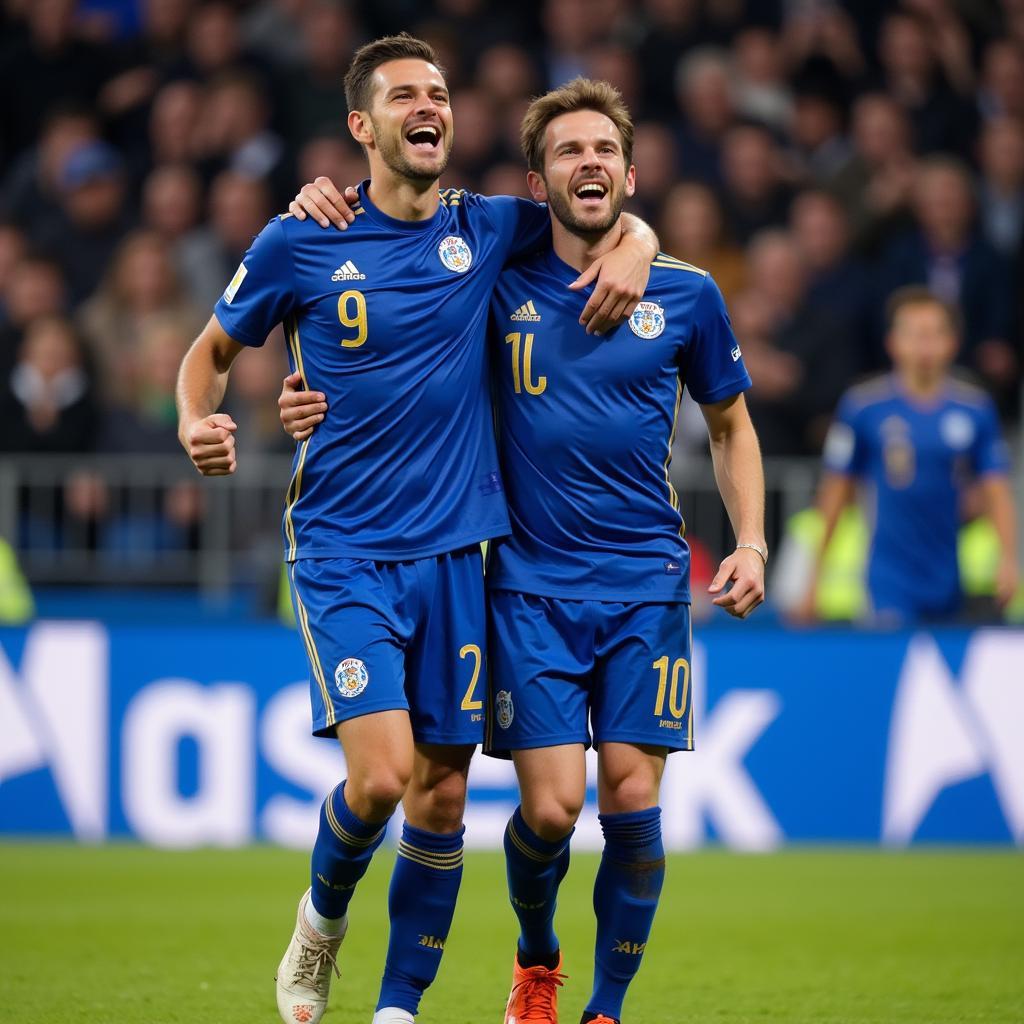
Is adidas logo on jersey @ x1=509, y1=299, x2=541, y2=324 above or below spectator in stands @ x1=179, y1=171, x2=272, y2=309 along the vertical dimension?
below

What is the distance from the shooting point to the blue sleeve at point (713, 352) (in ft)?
17.8

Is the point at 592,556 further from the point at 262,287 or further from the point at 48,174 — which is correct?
the point at 48,174

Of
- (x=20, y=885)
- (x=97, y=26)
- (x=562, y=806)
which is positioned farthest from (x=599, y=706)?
(x=97, y=26)

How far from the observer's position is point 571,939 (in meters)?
7.11

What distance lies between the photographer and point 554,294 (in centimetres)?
538

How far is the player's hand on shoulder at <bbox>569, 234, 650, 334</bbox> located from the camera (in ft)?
17.0

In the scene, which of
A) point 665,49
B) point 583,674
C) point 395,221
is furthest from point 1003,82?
point 583,674

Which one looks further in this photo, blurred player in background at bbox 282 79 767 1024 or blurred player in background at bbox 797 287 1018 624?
blurred player in background at bbox 797 287 1018 624

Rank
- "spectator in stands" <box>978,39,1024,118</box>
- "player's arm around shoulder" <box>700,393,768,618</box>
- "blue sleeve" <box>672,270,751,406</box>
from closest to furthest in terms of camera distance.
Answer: "player's arm around shoulder" <box>700,393,768,618</box>, "blue sleeve" <box>672,270,751,406</box>, "spectator in stands" <box>978,39,1024,118</box>

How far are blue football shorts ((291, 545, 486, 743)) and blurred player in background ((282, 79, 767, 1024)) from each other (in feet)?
0.46

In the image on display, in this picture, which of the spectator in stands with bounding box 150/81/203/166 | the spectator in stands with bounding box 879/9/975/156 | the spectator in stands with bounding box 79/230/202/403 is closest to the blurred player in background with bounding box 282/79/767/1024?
the spectator in stands with bounding box 79/230/202/403

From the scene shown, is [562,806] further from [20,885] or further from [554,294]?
[20,885]

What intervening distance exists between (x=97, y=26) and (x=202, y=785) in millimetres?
8016

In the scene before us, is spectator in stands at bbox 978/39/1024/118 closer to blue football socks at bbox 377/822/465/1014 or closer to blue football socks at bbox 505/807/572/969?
blue football socks at bbox 505/807/572/969
